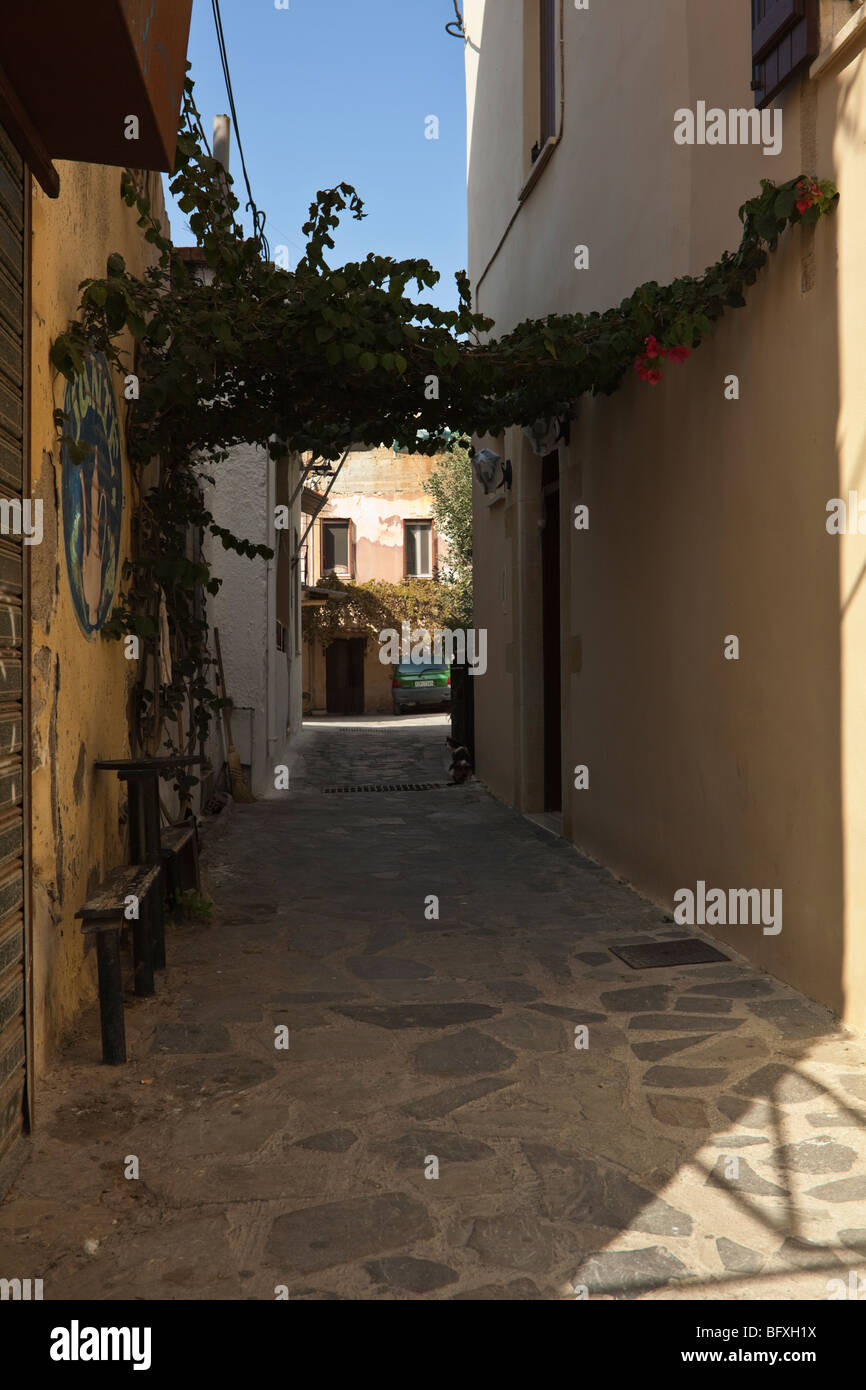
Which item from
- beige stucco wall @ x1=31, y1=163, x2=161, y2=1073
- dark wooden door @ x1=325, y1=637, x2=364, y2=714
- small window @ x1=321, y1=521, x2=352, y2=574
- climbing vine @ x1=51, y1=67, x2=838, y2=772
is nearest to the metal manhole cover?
beige stucco wall @ x1=31, y1=163, x2=161, y2=1073

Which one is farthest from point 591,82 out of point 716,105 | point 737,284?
point 737,284

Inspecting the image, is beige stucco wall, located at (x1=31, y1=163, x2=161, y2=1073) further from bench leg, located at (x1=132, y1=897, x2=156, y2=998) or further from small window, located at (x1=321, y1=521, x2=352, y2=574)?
small window, located at (x1=321, y1=521, x2=352, y2=574)

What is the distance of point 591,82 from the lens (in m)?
6.82

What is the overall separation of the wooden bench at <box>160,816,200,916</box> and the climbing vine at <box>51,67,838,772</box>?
0.51 m

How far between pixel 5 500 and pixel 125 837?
225cm

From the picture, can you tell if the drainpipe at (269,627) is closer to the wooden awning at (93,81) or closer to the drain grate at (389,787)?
the drain grate at (389,787)

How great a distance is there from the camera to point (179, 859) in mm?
5469

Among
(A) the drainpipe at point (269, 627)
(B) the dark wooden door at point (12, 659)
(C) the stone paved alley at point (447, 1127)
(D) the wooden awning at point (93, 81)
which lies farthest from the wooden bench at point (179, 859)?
(A) the drainpipe at point (269, 627)

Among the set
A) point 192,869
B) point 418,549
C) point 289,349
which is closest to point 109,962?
point 192,869

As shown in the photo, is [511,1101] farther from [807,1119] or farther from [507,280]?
[507,280]

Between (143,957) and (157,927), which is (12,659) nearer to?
(143,957)

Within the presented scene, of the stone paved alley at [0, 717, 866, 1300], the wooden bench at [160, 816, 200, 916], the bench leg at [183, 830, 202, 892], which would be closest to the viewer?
the stone paved alley at [0, 717, 866, 1300]

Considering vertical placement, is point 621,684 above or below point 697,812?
above

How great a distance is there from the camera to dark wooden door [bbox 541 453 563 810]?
890 centimetres
